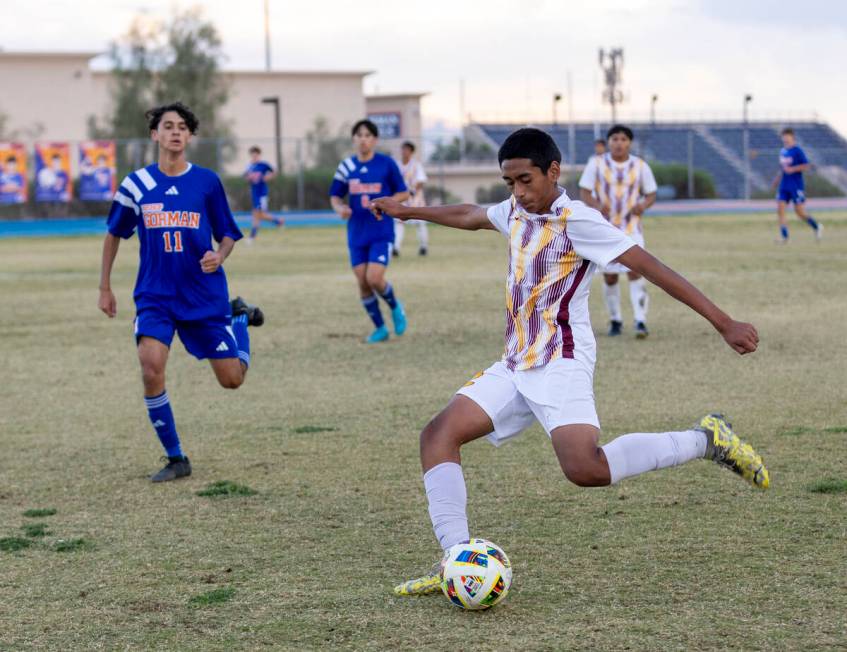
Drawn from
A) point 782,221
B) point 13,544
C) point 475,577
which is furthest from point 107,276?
point 782,221

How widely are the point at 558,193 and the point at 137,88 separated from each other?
173ft

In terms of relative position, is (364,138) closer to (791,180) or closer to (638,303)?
(638,303)

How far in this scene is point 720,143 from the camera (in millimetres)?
68562

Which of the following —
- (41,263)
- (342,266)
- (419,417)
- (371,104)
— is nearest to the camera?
(419,417)

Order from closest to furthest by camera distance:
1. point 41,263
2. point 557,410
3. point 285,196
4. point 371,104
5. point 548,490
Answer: point 557,410 < point 548,490 < point 41,263 < point 285,196 < point 371,104

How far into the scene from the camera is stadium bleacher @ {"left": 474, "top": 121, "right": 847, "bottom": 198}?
61.4 metres

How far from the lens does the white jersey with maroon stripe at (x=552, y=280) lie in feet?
16.3

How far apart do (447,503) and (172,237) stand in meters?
3.02

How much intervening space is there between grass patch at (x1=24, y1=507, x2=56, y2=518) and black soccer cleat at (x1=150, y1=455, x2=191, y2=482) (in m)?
0.73

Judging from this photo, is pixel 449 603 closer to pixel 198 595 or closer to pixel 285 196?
pixel 198 595

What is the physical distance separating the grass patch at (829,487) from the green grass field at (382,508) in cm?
2

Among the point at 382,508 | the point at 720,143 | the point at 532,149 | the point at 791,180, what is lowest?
the point at 382,508

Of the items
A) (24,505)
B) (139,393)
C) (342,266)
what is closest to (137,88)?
(342,266)

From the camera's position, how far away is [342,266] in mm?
22938
